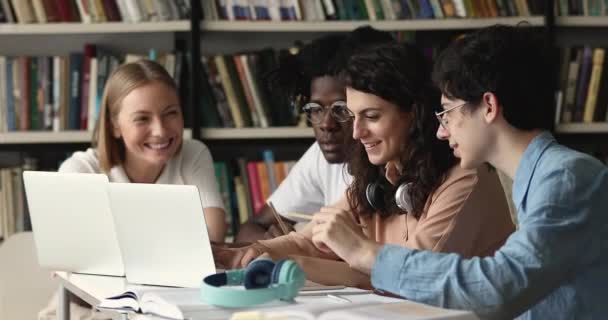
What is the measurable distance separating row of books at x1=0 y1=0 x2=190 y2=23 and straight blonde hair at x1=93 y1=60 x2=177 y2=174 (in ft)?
2.45

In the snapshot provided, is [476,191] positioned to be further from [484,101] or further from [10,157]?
[10,157]

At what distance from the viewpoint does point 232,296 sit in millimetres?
1546

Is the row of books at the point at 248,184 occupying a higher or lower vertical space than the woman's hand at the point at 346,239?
lower

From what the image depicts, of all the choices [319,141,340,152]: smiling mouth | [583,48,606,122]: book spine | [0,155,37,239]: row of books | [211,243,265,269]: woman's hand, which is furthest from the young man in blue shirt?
[0,155,37,239]: row of books

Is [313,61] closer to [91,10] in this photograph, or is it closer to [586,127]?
[91,10]

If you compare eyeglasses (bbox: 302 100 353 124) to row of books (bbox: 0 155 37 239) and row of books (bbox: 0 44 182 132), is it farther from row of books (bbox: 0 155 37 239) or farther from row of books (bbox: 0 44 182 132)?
row of books (bbox: 0 155 37 239)

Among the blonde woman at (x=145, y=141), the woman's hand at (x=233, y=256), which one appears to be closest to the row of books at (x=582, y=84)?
the blonde woman at (x=145, y=141)

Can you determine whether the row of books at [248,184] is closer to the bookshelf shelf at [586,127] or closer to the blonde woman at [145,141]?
the blonde woman at [145,141]

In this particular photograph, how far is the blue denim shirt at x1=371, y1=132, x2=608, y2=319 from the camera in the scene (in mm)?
1519

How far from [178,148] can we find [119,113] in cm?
20

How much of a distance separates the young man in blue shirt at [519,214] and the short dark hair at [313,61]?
3.49 feet

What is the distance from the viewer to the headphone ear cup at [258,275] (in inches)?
62.2

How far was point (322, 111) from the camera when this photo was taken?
2762 millimetres

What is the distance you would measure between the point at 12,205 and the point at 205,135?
76cm
